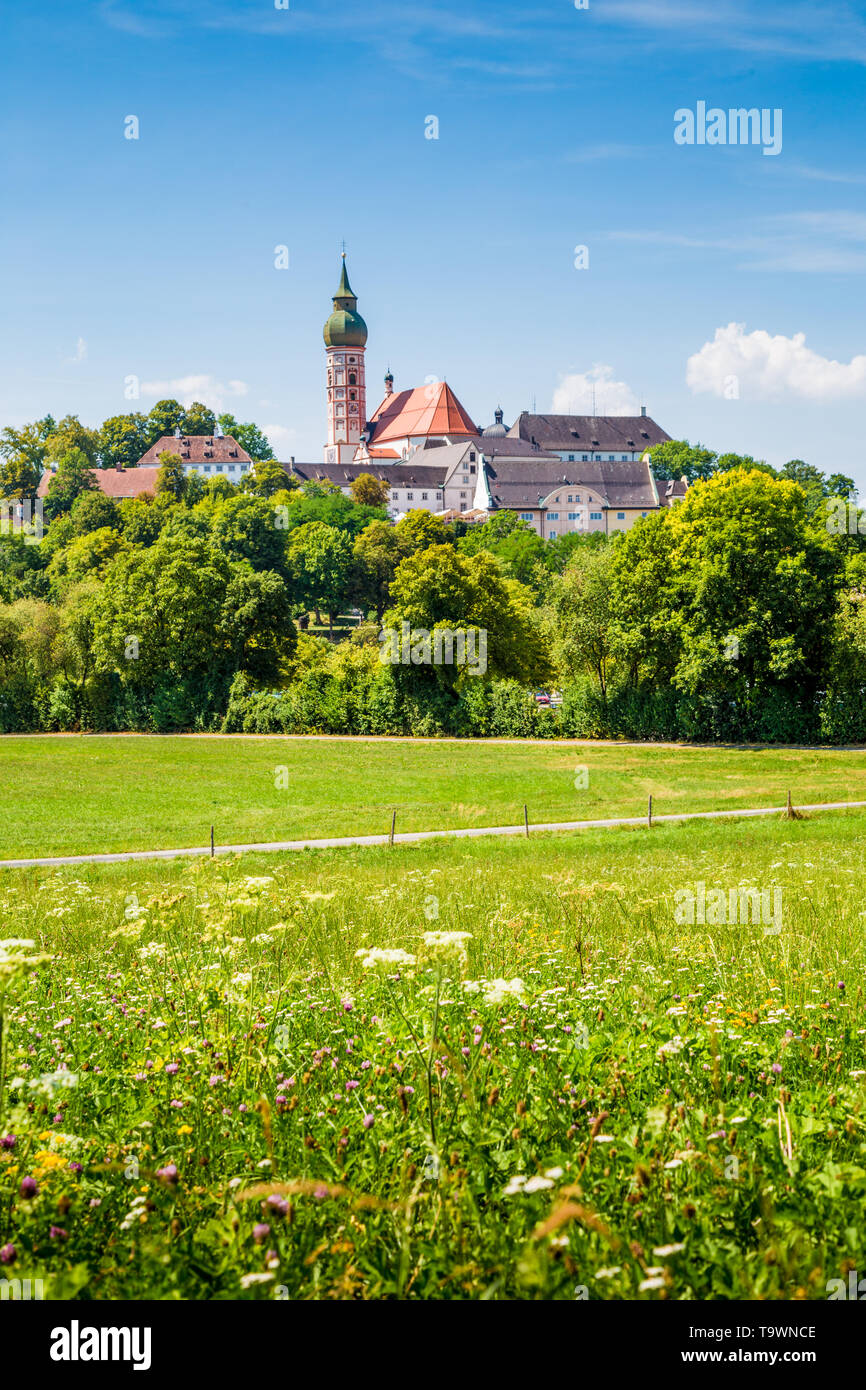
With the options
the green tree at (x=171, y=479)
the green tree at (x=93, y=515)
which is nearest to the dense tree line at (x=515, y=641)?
the green tree at (x=93, y=515)

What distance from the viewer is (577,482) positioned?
156 m

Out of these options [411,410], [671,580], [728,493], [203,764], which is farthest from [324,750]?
[411,410]

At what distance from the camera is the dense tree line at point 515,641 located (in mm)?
47531

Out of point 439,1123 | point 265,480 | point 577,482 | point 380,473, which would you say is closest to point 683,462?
point 577,482

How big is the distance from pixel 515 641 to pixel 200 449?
11268 cm

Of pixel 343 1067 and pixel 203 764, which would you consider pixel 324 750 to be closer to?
pixel 203 764

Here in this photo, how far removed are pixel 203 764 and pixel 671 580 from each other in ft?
75.6

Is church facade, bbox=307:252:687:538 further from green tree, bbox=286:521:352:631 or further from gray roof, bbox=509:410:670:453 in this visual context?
green tree, bbox=286:521:352:631

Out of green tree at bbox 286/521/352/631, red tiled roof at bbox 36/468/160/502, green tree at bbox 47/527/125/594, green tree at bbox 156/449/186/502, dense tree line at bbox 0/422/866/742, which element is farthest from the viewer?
red tiled roof at bbox 36/468/160/502

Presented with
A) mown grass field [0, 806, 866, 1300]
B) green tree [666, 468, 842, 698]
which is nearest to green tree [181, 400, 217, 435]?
green tree [666, 468, 842, 698]

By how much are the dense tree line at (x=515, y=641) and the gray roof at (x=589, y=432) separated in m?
117

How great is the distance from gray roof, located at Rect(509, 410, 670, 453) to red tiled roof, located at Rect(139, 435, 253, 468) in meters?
52.0

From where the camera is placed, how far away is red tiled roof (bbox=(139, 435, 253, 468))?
155000mm

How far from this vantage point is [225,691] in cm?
6250
